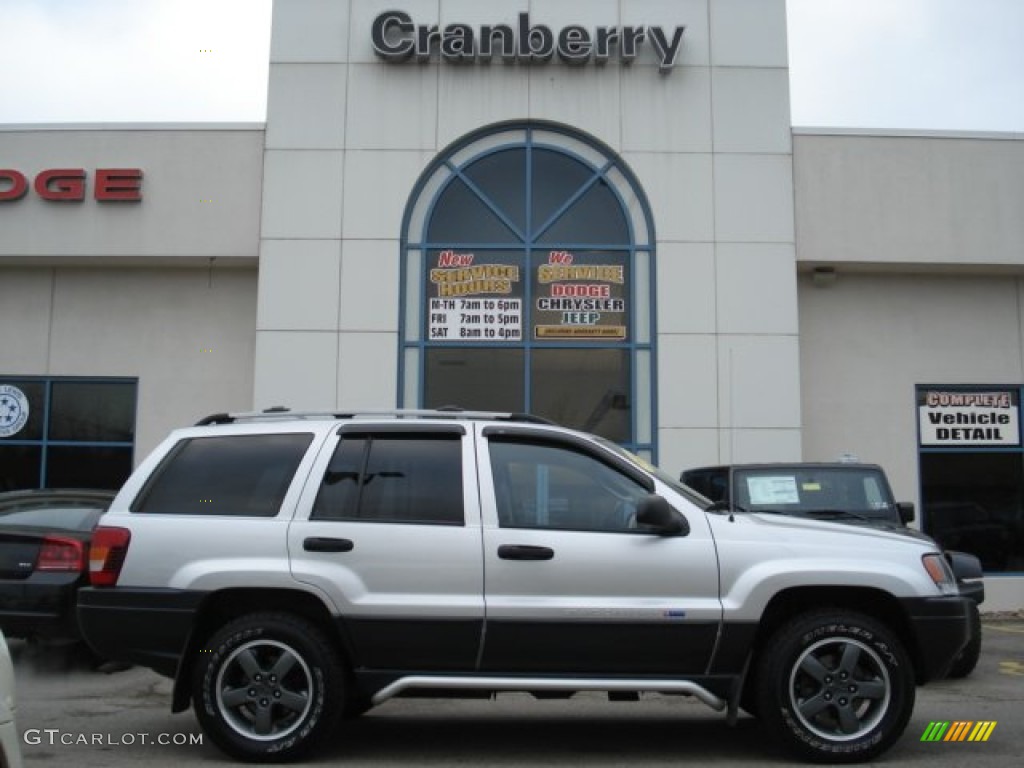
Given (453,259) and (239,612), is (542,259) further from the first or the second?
(239,612)

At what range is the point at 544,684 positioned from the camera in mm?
5727

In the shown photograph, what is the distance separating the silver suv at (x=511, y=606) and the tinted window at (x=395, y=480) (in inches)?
0.7

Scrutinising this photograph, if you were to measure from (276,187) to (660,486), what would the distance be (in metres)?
9.93

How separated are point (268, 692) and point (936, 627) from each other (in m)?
3.68

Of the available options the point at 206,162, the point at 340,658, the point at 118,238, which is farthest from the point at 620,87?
the point at 340,658

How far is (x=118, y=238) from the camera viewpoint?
14859 millimetres

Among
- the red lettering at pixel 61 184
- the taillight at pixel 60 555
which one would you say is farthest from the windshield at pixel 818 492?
the red lettering at pixel 61 184

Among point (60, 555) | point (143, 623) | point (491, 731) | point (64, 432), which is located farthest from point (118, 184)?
point (491, 731)

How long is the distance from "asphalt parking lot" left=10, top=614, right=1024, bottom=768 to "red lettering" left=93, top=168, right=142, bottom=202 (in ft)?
25.9

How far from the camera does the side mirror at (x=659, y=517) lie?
5.72m

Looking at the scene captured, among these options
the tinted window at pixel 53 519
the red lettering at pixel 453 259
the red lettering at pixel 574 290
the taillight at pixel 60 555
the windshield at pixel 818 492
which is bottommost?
the taillight at pixel 60 555

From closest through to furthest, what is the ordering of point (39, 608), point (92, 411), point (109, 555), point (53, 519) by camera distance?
1. point (109, 555)
2. point (39, 608)
3. point (53, 519)
4. point (92, 411)

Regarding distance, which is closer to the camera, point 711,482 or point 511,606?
point 511,606

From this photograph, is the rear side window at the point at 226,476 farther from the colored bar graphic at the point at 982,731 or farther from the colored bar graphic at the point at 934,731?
the colored bar graphic at the point at 982,731
